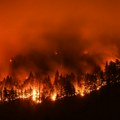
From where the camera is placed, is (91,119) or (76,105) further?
(76,105)

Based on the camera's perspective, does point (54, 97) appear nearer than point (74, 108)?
No

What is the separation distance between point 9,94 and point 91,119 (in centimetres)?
4031

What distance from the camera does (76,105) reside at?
116 m

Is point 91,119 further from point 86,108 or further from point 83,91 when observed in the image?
point 83,91

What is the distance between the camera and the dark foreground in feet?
353

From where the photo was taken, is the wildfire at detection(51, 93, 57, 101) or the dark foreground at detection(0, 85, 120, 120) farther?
the wildfire at detection(51, 93, 57, 101)

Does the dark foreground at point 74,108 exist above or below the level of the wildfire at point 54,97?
below

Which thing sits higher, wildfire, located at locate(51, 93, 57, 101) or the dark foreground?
wildfire, located at locate(51, 93, 57, 101)

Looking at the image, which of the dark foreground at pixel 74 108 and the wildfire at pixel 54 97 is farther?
the wildfire at pixel 54 97

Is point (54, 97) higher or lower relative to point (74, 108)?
higher

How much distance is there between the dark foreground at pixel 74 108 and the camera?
10769 cm

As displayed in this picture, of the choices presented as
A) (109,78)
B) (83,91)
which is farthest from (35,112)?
(109,78)

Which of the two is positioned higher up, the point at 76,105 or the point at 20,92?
the point at 20,92

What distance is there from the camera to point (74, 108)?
114 meters
